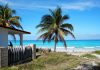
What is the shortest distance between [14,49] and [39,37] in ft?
54.6

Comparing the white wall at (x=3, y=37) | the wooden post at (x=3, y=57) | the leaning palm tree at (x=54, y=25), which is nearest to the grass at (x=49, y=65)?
the wooden post at (x=3, y=57)

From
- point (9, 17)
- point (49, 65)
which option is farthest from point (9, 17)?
point (49, 65)

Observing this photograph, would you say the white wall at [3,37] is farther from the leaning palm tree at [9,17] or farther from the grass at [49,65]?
the leaning palm tree at [9,17]

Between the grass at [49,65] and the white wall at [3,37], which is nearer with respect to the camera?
the grass at [49,65]

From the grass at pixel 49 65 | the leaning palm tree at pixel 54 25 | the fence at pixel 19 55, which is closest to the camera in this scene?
the grass at pixel 49 65

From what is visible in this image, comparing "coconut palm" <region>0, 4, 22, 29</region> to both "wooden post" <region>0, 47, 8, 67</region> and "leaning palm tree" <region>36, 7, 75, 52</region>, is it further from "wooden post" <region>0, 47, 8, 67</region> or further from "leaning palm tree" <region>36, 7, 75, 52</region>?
"wooden post" <region>0, 47, 8, 67</region>

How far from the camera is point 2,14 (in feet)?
129

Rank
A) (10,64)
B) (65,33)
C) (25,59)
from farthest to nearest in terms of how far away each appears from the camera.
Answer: (65,33), (25,59), (10,64)

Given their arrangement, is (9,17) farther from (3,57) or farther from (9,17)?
(3,57)

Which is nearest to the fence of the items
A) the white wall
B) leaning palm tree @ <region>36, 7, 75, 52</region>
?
A: the white wall

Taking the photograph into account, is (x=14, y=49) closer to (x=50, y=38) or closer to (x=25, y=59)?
(x=25, y=59)

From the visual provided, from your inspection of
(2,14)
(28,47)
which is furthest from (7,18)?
(28,47)

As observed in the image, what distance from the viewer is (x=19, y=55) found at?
19281mm

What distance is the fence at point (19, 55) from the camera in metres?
17.1
